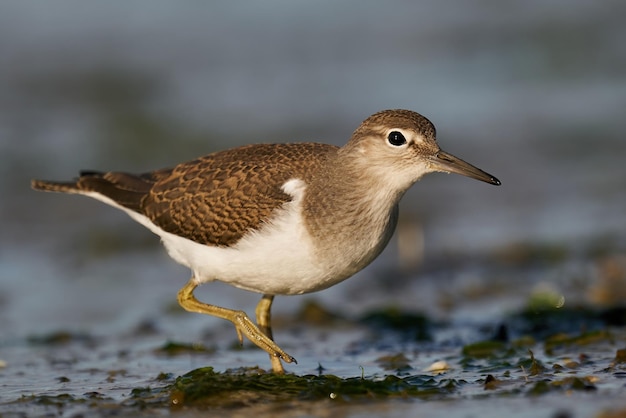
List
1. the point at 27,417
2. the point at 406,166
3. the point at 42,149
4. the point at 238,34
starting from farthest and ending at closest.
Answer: the point at 238,34
the point at 42,149
the point at 406,166
the point at 27,417

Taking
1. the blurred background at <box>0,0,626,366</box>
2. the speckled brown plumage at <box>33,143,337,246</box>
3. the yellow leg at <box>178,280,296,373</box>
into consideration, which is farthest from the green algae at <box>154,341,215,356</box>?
the speckled brown plumage at <box>33,143,337,246</box>

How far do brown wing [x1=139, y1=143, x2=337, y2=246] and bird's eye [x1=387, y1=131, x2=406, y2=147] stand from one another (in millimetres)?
616

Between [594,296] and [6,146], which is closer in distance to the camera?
[594,296]

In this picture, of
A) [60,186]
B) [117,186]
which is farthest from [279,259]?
[60,186]

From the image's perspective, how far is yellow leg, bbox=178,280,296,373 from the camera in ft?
27.7

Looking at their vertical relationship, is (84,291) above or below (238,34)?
below

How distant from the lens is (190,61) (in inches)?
906

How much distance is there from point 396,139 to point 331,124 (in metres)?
11.0

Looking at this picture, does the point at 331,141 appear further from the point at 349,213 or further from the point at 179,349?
the point at 349,213

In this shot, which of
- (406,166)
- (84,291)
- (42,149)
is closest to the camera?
(406,166)

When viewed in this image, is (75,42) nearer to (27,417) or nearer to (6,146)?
(6,146)

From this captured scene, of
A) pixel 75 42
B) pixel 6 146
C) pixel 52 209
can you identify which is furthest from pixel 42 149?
pixel 75 42

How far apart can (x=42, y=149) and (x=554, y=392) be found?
12994mm

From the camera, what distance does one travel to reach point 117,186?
9602 millimetres
